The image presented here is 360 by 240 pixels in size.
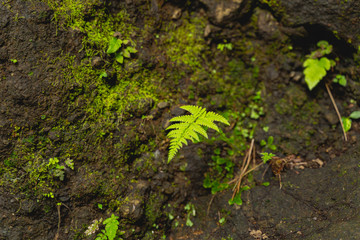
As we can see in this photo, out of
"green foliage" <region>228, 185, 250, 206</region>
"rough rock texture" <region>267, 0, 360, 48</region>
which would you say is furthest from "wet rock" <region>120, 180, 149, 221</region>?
"rough rock texture" <region>267, 0, 360, 48</region>

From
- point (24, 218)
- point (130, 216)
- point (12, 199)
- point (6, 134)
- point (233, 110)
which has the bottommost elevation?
point (130, 216)

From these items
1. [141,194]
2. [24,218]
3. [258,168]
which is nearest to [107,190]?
[141,194]

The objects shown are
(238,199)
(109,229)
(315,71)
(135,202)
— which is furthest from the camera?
(315,71)

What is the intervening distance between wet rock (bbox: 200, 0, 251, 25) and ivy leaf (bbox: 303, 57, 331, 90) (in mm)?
1259

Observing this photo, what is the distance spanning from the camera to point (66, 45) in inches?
127

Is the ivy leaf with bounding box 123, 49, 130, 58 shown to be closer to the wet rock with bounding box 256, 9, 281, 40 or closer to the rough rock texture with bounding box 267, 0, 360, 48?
the wet rock with bounding box 256, 9, 281, 40

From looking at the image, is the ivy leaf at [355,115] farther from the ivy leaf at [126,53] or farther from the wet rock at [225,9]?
the ivy leaf at [126,53]

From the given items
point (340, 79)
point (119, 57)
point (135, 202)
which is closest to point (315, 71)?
point (340, 79)

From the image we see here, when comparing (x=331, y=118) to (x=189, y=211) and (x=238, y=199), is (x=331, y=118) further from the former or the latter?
(x=189, y=211)

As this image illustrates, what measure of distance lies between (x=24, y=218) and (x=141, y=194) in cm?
135

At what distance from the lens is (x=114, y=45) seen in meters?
3.42

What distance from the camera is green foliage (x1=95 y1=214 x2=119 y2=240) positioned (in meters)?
3.05

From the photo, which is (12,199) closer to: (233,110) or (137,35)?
(137,35)

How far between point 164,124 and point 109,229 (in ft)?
4.90
